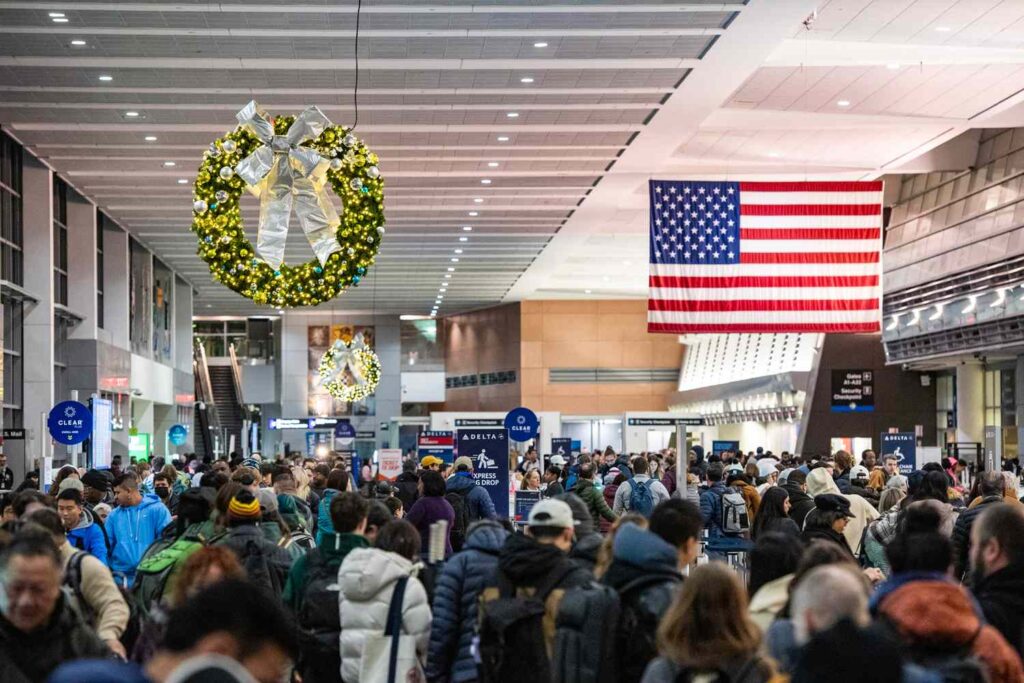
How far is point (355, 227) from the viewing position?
1430 cm

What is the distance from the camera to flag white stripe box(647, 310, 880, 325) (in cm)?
2367

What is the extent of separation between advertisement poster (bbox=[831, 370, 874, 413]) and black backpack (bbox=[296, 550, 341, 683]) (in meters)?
33.0

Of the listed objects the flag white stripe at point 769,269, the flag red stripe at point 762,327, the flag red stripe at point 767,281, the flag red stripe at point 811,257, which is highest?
the flag red stripe at point 811,257

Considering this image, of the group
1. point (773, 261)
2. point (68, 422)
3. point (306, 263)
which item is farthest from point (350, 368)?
point (306, 263)

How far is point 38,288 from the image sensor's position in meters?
27.1

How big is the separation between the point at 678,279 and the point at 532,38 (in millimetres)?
6118

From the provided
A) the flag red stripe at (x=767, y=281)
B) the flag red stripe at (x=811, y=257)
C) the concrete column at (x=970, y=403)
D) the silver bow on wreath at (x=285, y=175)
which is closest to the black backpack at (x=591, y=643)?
the silver bow on wreath at (x=285, y=175)

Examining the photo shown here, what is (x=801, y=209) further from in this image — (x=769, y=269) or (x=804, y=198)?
(x=769, y=269)

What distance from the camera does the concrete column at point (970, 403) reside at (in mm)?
35812

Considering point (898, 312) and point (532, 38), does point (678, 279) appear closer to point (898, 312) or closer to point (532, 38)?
point (532, 38)

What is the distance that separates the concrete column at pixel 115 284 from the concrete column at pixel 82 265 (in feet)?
12.0

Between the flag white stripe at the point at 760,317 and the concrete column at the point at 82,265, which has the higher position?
the concrete column at the point at 82,265

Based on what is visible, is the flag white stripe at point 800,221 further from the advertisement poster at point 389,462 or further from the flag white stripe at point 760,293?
the advertisement poster at point 389,462

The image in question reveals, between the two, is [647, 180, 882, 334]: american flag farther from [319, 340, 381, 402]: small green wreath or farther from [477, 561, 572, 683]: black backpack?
[319, 340, 381, 402]: small green wreath
